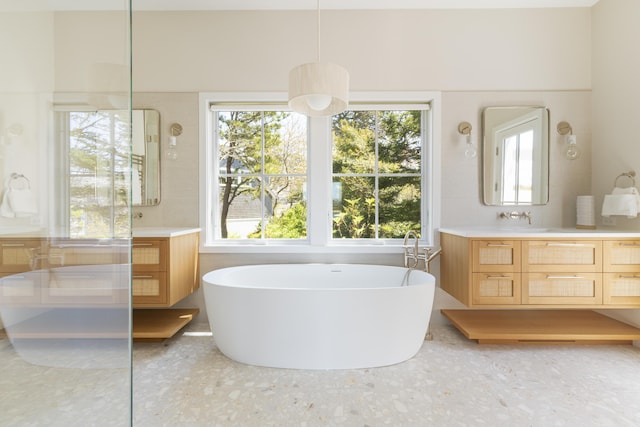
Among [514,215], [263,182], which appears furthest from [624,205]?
[263,182]

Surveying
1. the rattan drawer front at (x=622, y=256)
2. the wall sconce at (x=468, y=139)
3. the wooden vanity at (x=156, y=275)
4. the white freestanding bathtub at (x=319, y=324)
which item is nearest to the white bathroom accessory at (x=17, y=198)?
the white freestanding bathtub at (x=319, y=324)

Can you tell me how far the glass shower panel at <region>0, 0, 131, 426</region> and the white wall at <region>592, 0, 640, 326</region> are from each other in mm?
3302

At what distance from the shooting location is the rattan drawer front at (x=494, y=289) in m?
2.28

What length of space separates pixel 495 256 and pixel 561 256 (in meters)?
0.46

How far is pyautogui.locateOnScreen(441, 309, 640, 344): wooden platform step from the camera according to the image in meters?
2.30

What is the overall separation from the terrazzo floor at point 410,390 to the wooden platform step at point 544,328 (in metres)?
0.09

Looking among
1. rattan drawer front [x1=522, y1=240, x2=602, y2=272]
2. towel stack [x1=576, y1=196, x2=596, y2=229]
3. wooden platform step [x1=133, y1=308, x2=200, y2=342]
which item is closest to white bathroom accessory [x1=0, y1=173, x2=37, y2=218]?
wooden platform step [x1=133, y1=308, x2=200, y2=342]

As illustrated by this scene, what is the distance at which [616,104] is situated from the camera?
2545mm

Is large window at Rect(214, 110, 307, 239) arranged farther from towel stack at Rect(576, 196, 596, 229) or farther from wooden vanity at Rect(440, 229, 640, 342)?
towel stack at Rect(576, 196, 596, 229)

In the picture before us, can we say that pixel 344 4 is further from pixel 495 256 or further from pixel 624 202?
pixel 624 202

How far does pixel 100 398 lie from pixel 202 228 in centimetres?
209

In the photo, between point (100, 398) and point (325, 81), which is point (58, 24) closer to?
point (100, 398)

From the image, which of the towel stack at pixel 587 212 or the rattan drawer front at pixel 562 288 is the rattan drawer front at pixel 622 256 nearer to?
the rattan drawer front at pixel 562 288

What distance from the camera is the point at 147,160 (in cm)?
284
